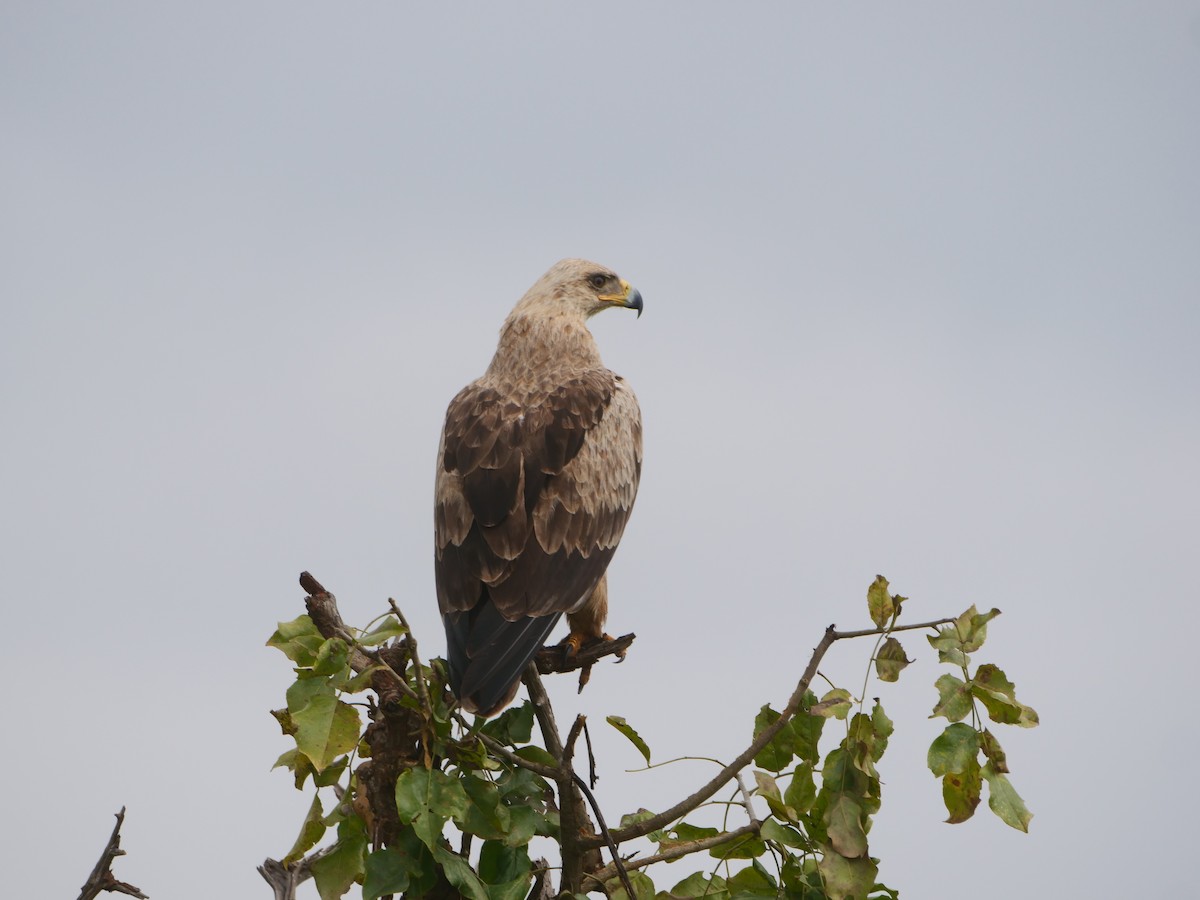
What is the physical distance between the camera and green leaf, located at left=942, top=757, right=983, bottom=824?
12.4 ft

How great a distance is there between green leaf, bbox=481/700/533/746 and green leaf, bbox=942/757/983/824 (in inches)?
60.3

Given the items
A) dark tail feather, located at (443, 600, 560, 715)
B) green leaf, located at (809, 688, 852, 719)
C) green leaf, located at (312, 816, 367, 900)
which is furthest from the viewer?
dark tail feather, located at (443, 600, 560, 715)

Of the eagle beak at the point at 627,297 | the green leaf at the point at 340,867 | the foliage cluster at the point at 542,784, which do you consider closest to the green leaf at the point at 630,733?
the foliage cluster at the point at 542,784

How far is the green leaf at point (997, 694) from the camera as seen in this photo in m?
3.76

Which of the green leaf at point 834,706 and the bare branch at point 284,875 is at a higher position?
the green leaf at point 834,706

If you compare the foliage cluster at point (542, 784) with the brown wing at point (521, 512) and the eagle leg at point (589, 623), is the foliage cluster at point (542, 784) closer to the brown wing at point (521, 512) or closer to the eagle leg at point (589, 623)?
the brown wing at point (521, 512)

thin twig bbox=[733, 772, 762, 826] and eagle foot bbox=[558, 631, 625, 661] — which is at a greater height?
eagle foot bbox=[558, 631, 625, 661]

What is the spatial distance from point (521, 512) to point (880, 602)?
2.05 m

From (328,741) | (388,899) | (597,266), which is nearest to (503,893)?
(388,899)

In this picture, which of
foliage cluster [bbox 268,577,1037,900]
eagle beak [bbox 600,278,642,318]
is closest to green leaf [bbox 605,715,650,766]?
foliage cluster [bbox 268,577,1037,900]

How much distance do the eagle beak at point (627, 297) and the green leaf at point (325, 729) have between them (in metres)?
4.05

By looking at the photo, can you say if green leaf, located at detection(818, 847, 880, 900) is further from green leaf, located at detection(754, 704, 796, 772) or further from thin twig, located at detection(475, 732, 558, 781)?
thin twig, located at detection(475, 732, 558, 781)

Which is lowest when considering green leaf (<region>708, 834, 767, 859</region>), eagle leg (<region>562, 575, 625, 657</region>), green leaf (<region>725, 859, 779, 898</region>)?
green leaf (<region>725, 859, 779, 898</region>)

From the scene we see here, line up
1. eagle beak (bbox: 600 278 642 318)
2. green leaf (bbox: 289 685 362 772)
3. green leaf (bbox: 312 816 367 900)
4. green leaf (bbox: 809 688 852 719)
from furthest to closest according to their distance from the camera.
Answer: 1. eagle beak (bbox: 600 278 642 318)
2. green leaf (bbox: 312 816 367 900)
3. green leaf (bbox: 809 688 852 719)
4. green leaf (bbox: 289 685 362 772)
